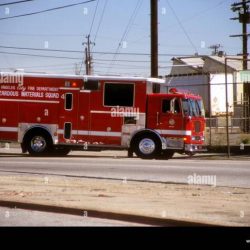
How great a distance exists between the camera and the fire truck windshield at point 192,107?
66.4ft

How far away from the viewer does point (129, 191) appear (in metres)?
11.0

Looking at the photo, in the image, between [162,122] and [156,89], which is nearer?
[162,122]

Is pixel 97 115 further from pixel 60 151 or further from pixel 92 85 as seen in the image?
pixel 60 151

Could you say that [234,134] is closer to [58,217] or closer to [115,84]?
[115,84]

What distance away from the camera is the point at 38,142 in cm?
2098

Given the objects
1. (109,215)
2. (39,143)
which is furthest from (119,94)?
(109,215)

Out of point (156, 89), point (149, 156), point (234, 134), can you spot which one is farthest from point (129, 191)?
point (234, 134)

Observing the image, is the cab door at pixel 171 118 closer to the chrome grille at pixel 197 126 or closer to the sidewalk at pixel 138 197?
the chrome grille at pixel 197 126

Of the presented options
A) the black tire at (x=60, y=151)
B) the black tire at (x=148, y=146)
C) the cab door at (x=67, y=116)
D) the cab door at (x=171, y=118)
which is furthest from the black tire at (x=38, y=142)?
the cab door at (x=171, y=118)

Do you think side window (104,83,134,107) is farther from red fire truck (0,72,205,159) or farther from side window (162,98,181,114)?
side window (162,98,181,114)
